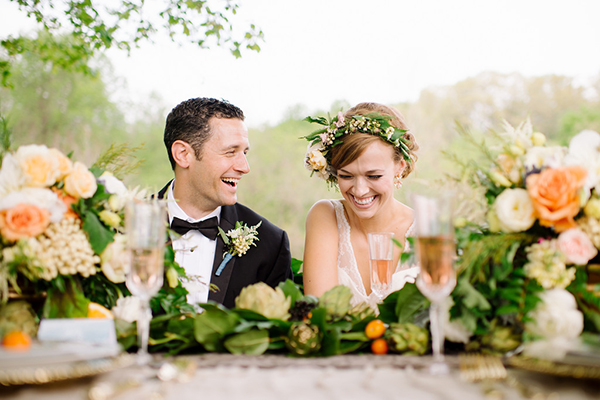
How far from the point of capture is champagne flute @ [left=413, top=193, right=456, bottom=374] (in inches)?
45.8

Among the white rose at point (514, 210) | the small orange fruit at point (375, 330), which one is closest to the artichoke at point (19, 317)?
the small orange fruit at point (375, 330)

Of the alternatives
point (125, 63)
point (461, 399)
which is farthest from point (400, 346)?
point (125, 63)

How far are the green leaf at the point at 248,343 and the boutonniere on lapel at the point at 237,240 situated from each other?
159 cm

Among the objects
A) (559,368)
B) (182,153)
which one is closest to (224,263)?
(182,153)

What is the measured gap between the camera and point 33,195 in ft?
4.50

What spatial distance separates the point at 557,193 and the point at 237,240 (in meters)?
2.00

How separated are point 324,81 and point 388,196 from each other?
1922cm

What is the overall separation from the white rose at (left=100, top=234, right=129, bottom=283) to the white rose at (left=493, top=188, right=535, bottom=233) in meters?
1.09

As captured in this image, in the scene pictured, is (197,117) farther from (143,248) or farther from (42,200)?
(143,248)

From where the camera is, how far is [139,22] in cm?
329

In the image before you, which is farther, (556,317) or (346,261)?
(346,261)

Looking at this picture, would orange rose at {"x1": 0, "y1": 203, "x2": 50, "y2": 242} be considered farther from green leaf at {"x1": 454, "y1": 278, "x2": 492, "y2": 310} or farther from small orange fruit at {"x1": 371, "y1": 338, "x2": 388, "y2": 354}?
green leaf at {"x1": 454, "y1": 278, "x2": 492, "y2": 310}

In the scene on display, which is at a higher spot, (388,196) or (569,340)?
(388,196)

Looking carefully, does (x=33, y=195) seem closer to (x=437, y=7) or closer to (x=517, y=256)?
(x=517, y=256)
